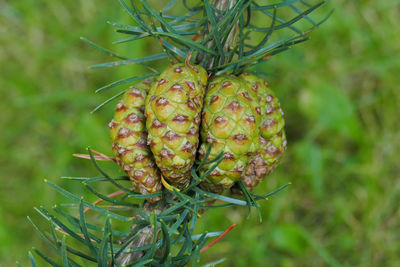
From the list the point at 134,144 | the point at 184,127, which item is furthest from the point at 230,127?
the point at 134,144

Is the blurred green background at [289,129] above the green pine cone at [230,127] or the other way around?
the other way around

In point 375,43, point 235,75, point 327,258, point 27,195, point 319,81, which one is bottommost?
point 327,258

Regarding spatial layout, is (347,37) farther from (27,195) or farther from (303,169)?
(27,195)

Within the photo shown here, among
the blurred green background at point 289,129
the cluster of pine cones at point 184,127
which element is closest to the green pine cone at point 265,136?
the cluster of pine cones at point 184,127

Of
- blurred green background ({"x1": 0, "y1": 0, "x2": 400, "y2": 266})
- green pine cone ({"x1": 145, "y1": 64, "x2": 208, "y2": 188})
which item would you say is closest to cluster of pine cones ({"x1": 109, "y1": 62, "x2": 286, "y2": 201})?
green pine cone ({"x1": 145, "y1": 64, "x2": 208, "y2": 188})

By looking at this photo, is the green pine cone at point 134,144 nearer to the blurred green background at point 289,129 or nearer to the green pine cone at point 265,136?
the green pine cone at point 265,136

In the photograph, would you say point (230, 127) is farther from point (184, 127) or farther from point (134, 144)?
point (134, 144)

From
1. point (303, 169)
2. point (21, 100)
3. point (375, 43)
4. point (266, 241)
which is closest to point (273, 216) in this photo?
point (266, 241)
